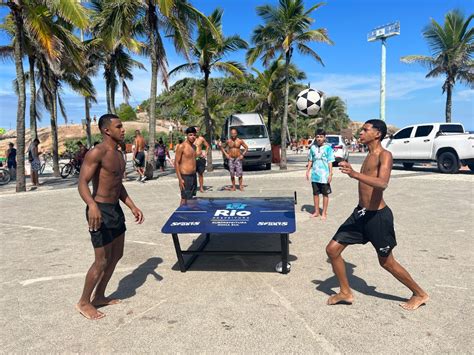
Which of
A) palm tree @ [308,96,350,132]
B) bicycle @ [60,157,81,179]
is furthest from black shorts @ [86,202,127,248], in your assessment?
palm tree @ [308,96,350,132]

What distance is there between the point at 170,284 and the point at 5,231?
474 cm

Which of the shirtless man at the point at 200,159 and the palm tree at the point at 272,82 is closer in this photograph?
the shirtless man at the point at 200,159

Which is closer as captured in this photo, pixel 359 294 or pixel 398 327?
pixel 398 327

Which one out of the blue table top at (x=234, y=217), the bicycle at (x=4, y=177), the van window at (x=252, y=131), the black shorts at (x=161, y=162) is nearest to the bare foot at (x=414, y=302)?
the blue table top at (x=234, y=217)

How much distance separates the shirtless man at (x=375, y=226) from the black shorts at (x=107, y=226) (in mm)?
2131

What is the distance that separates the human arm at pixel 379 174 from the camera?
3.29 meters

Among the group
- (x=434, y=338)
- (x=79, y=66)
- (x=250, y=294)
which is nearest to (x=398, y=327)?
(x=434, y=338)

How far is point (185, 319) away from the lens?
3512 millimetres

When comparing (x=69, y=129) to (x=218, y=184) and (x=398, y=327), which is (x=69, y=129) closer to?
(x=218, y=184)

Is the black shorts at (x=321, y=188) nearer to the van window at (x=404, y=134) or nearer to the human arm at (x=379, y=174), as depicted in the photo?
the human arm at (x=379, y=174)

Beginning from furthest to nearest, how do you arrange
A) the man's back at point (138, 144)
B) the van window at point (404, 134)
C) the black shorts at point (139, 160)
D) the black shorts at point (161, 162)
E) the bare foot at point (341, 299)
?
the black shorts at point (161, 162)
the van window at point (404, 134)
the black shorts at point (139, 160)
the man's back at point (138, 144)
the bare foot at point (341, 299)

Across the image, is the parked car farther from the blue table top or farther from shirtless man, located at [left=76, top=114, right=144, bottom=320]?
shirtless man, located at [left=76, top=114, right=144, bottom=320]

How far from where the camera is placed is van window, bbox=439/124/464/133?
16.0 metres

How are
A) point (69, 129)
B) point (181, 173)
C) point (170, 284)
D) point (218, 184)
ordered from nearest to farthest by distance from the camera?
point (170, 284), point (181, 173), point (218, 184), point (69, 129)
